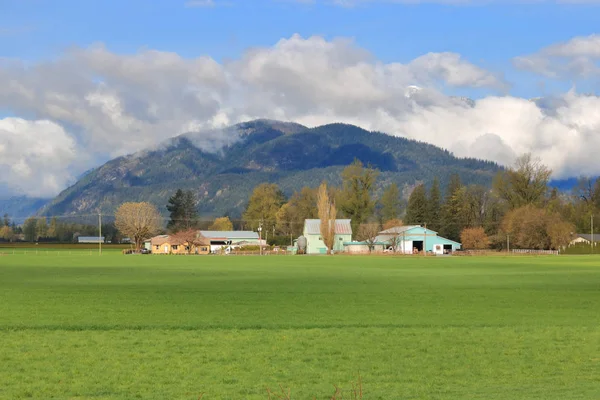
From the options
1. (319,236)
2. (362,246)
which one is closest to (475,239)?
(362,246)

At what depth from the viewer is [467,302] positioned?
96.3ft

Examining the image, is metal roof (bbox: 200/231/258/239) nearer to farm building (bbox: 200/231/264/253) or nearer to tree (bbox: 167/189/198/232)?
farm building (bbox: 200/231/264/253)

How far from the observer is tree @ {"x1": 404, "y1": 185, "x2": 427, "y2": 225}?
488ft

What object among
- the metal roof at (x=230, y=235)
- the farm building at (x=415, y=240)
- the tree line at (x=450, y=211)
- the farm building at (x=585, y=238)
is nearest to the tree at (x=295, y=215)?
the tree line at (x=450, y=211)

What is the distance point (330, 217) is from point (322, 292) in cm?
9626

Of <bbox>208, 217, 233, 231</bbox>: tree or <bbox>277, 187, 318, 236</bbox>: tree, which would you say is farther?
<bbox>208, 217, 233, 231</bbox>: tree

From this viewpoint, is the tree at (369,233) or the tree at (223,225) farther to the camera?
the tree at (223,225)

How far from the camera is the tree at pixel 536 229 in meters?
117

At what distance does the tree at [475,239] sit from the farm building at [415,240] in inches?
161

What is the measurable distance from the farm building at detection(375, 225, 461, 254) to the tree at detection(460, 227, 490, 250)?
4093 mm

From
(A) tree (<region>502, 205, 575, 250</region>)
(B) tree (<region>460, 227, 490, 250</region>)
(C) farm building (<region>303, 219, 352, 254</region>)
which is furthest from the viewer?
(C) farm building (<region>303, 219, 352, 254</region>)

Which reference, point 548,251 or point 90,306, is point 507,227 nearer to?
point 548,251

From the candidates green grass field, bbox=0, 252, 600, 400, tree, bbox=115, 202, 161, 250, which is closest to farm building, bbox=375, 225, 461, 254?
tree, bbox=115, 202, 161, 250

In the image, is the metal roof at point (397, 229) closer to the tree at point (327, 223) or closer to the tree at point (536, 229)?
the tree at point (327, 223)
